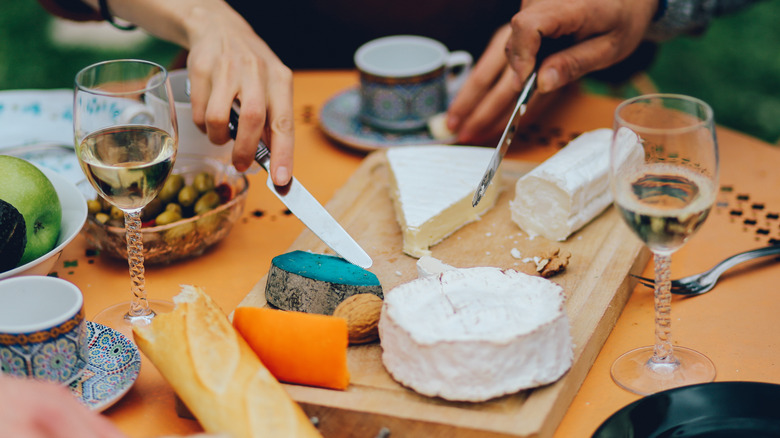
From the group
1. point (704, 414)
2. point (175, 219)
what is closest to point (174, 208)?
point (175, 219)

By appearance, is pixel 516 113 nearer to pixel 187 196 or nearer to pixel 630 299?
pixel 630 299

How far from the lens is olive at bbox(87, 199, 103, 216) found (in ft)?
5.70

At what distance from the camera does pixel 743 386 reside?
1.25 metres

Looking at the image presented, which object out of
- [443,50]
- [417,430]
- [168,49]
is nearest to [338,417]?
[417,430]

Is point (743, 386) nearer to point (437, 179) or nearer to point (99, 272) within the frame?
point (437, 179)

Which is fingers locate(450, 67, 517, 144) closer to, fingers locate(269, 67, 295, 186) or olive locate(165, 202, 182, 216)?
fingers locate(269, 67, 295, 186)

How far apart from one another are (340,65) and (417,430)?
7.20 ft

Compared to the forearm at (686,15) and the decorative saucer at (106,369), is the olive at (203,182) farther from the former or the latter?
the forearm at (686,15)

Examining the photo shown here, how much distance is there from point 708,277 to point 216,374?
3.52 feet

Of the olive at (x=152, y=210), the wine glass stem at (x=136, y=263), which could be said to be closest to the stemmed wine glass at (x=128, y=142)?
the wine glass stem at (x=136, y=263)

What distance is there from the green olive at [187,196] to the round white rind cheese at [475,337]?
67cm

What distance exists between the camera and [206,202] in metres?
1.81

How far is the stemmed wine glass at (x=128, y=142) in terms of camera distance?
1.42m

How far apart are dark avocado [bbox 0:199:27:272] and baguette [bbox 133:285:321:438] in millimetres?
367
